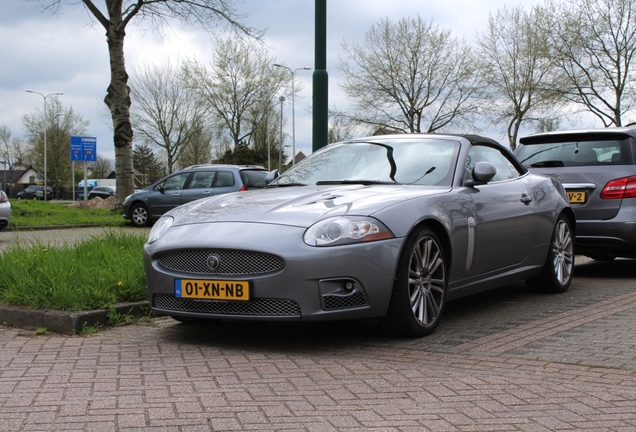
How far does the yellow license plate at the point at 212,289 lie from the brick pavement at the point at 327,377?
1.12 feet

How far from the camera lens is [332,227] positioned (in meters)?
4.68

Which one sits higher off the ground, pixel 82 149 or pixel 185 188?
pixel 82 149

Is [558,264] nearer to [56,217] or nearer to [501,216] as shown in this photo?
[501,216]

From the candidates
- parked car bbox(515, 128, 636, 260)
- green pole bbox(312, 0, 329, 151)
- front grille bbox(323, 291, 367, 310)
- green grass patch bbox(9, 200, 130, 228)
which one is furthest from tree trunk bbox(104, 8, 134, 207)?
front grille bbox(323, 291, 367, 310)

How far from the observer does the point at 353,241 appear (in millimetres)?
4648

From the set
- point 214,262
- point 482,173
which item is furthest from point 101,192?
point 214,262

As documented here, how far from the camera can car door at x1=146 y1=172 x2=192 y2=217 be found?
65.7 ft

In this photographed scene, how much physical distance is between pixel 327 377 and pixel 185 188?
1644 cm

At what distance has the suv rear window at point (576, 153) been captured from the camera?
8391 millimetres

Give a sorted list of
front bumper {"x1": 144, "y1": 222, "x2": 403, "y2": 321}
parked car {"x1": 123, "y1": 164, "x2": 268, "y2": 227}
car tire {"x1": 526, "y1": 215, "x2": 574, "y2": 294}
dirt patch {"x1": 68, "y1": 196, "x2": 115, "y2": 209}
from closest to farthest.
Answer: front bumper {"x1": 144, "y1": 222, "x2": 403, "y2": 321} → car tire {"x1": 526, "y1": 215, "x2": 574, "y2": 294} → parked car {"x1": 123, "y1": 164, "x2": 268, "y2": 227} → dirt patch {"x1": 68, "y1": 196, "x2": 115, "y2": 209}

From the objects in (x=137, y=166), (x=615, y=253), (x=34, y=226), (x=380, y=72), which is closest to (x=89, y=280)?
(x=615, y=253)

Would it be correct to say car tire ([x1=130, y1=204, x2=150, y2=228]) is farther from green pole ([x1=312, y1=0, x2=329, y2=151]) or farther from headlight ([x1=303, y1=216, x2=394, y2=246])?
headlight ([x1=303, y1=216, x2=394, y2=246])

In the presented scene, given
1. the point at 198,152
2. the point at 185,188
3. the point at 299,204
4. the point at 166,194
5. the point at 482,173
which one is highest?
the point at 198,152

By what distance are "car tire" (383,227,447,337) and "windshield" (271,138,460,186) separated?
0.73 m
